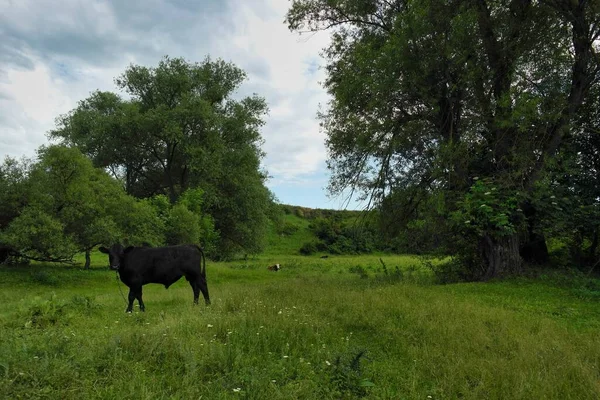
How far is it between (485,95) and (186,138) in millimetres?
22902

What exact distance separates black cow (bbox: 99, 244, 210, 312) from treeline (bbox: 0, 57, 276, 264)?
10.2m

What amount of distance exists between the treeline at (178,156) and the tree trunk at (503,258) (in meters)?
17.1

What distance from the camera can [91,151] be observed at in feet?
105

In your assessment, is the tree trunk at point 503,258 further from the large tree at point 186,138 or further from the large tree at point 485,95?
the large tree at point 186,138

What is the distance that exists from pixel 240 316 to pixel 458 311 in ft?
15.4

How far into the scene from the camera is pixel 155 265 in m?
11.8

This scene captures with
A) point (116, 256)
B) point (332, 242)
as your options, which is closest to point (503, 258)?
point (116, 256)

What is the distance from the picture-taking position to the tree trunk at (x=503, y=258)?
14766 mm

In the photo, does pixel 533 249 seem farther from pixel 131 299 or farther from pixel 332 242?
pixel 332 242

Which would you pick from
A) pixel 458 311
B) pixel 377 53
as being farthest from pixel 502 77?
pixel 458 311

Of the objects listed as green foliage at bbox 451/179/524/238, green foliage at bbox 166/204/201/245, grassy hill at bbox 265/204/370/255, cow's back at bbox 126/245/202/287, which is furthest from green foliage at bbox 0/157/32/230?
grassy hill at bbox 265/204/370/255

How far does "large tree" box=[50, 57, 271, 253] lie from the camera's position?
103 ft

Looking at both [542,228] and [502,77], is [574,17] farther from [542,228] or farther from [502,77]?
[542,228]

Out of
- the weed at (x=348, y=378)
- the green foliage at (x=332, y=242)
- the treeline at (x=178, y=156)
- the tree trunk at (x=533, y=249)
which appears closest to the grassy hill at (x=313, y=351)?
the weed at (x=348, y=378)
